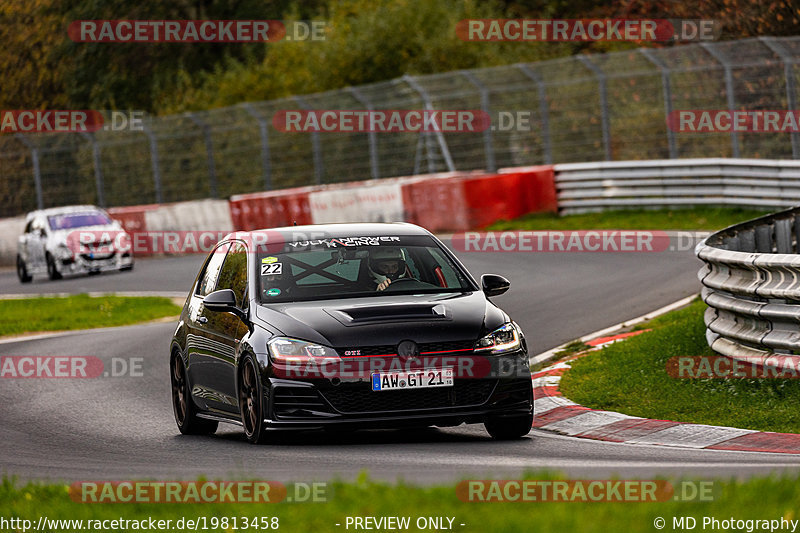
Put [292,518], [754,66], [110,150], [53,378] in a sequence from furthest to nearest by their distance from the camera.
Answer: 1. [110,150]
2. [754,66]
3. [53,378]
4. [292,518]

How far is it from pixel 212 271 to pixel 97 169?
25705 mm

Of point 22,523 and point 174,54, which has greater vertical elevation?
point 174,54

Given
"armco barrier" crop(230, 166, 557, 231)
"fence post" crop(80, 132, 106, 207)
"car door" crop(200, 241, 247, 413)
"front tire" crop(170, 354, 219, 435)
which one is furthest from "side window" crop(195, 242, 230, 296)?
"fence post" crop(80, 132, 106, 207)

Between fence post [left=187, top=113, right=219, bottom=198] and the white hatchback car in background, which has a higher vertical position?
fence post [left=187, top=113, right=219, bottom=198]

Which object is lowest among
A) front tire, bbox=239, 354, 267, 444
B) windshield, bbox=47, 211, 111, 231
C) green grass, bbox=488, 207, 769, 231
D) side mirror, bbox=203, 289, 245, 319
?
green grass, bbox=488, 207, 769, 231

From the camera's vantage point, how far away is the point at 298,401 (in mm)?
9484

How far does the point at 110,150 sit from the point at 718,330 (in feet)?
86.2

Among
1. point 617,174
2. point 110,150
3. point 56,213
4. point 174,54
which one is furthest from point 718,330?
point 174,54

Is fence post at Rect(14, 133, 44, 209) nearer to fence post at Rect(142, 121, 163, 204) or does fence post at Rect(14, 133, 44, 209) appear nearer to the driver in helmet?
fence post at Rect(142, 121, 163, 204)

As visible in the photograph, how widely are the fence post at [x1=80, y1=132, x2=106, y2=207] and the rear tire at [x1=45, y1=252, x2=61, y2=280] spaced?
18.3 feet

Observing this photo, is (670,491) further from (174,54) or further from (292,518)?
(174,54)

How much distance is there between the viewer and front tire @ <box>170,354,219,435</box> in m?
11.3

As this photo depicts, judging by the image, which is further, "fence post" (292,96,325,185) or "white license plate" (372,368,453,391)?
"fence post" (292,96,325,185)

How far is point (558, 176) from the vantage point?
93.5 ft
